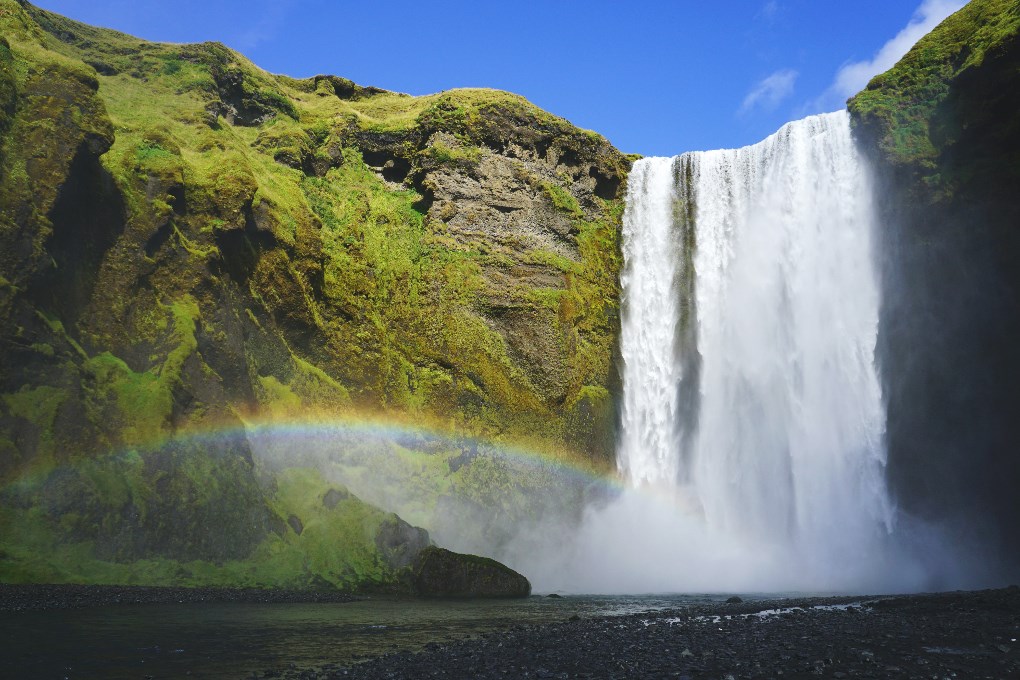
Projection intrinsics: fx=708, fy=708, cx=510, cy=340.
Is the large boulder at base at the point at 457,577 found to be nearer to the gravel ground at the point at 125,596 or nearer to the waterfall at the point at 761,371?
the gravel ground at the point at 125,596

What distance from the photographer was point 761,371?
37.6 m

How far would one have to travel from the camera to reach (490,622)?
17797 mm

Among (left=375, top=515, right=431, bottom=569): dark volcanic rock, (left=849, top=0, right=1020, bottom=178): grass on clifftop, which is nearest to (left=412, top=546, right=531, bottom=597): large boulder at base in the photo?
(left=375, top=515, right=431, bottom=569): dark volcanic rock

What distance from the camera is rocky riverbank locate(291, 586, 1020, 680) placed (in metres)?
10.6

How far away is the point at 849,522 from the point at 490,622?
22.5 meters

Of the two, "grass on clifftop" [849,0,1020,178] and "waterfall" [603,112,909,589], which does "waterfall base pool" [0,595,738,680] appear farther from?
"grass on clifftop" [849,0,1020,178]

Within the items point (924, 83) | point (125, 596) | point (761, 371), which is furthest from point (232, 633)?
point (924, 83)

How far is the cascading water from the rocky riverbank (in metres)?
14.8

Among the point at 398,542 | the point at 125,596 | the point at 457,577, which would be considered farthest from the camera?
the point at 398,542

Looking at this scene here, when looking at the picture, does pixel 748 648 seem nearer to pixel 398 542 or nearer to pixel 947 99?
pixel 398 542

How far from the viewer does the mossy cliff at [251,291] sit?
24344mm

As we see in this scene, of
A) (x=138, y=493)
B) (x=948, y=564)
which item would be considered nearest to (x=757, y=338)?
(x=948, y=564)

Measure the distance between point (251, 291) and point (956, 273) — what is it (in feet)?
107

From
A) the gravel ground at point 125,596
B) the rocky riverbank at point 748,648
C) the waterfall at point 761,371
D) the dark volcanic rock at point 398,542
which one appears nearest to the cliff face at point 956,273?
the waterfall at point 761,371
